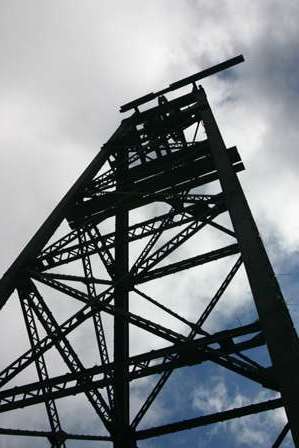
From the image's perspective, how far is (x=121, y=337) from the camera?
277 inches

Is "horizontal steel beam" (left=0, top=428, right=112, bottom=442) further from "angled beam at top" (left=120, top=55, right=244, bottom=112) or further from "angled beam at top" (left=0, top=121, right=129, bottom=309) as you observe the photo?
"angled beam at top" (left=120, top=55, right=244, bottom=112)

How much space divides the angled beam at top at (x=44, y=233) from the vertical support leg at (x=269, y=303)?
9.98ft

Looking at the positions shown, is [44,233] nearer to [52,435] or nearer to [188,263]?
[188,263]

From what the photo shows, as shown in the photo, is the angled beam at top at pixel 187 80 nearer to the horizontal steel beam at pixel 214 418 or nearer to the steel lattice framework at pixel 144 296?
the steel lattice framework at pixel 144 296

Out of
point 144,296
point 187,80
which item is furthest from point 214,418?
point 187,80

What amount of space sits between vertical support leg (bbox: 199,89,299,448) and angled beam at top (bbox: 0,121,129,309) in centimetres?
304

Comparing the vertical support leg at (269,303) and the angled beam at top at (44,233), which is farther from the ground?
the angled beam at top at (44,233)

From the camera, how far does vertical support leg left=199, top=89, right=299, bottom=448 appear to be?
367 cm

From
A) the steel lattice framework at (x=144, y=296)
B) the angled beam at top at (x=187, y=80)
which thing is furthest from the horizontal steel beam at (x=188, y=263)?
the angled beam at top at (x=187, y=80)

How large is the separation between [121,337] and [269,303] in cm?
337

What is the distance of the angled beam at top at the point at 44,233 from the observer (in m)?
6.39

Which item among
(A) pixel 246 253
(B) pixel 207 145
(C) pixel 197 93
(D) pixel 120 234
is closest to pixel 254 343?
(A) pixel 246 253

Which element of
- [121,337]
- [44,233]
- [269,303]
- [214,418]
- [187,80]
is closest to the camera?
[269,303]

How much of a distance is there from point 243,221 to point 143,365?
8.66ft
